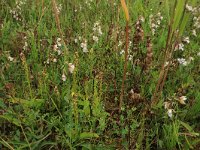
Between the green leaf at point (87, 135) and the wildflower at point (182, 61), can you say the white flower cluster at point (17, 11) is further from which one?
the green leaf at point (87, 135)

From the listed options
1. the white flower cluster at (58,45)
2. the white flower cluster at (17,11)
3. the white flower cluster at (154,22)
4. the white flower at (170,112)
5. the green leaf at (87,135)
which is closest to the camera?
the green leaf at (87,135)

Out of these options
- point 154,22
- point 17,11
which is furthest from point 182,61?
point 17,11

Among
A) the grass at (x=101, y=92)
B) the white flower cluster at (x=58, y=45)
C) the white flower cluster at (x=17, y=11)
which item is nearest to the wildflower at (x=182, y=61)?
the grass at (x=101, y=92)

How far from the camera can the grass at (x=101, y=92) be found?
1999 millimetres

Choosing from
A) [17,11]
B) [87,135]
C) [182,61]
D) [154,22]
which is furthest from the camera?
[17,11]

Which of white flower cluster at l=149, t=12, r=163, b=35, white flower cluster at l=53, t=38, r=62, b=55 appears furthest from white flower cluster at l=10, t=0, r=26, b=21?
white flower cluster at l=149, t=12, r=163, b=35

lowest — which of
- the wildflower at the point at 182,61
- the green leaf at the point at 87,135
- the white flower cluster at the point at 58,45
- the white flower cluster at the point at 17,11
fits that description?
the green leaf at the point at 87,135

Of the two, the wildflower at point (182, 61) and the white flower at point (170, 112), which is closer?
the white flower at point (170, 112)

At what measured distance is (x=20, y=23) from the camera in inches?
143

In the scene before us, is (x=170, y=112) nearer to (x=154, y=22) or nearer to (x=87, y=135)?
(x=87, y=135)

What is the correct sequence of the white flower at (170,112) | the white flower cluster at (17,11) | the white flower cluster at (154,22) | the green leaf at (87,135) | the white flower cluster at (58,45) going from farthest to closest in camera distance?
the white flower cluster at (17,11) → the white flower cluster at (154,22) → the white flower cluster at (58,45) → the white flower at (170,112) → the green leaf at (87,135)

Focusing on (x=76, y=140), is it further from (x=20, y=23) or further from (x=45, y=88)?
(x=20, y=23)

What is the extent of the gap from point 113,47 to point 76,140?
3.51 ft

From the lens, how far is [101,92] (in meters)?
2.08
